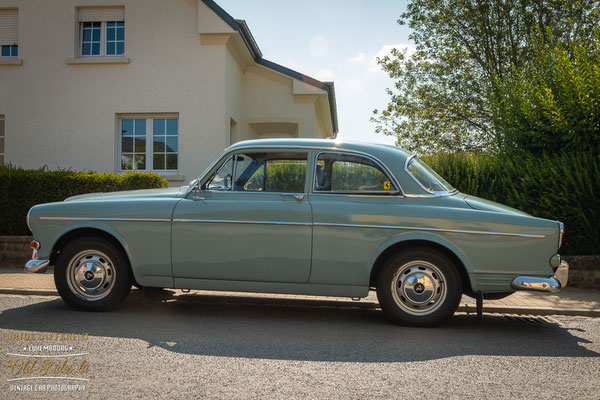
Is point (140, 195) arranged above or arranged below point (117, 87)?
below

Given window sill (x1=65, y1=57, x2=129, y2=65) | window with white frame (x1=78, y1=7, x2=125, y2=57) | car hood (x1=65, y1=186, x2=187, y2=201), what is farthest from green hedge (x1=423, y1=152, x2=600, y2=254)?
window with white frame (x1=78, y1=7, x2=125, y2=57)

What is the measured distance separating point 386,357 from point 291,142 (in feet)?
8.30

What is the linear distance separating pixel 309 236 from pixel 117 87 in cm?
984

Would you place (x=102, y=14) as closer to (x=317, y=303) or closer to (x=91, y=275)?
(x=91, y=275)

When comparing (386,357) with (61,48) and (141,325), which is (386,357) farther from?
(61,48)

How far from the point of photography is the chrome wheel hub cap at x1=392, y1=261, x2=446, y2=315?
17.7 feet

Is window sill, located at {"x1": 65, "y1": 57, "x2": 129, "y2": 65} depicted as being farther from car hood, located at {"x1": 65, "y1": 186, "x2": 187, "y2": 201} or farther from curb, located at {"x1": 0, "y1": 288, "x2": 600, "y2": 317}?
car hood, located at {"x1": 65, "y1": 186, "x2": 187, "y2": 201}

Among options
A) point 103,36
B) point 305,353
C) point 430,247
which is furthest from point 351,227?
point 103,36

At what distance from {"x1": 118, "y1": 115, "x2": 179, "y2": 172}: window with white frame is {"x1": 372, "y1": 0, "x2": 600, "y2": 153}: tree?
1344cm

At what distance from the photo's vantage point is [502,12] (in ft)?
73.8

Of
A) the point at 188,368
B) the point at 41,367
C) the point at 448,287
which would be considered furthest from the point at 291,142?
the point at 41,367

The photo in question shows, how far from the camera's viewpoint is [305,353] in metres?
4.54

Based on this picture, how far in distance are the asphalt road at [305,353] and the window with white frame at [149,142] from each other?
7464mm

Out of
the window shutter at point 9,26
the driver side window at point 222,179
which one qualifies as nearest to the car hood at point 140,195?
the driver side window at point 222,179
